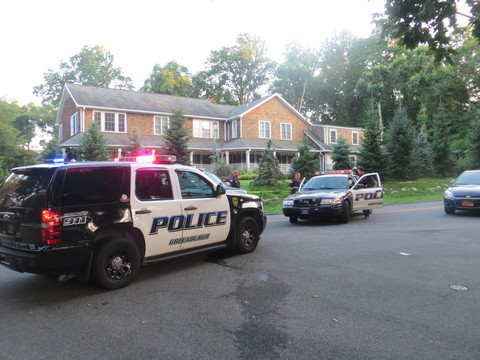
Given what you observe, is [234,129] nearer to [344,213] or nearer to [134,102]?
[134,102]

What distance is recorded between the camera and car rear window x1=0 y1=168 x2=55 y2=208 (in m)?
4.57

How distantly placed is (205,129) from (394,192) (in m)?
18.4

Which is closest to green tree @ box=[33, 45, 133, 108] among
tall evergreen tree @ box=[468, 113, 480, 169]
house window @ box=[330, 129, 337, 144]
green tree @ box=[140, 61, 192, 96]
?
green tree @ box=[140, 61, 192, 96]

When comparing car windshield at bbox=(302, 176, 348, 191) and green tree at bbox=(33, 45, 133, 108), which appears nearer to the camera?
car windshield at bbox=(302, 176, 348, 191)

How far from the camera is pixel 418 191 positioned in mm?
24484

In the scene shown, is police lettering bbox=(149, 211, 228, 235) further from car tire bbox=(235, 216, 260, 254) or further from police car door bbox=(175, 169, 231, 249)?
car tire bbox=(235, 216, 260, 254)

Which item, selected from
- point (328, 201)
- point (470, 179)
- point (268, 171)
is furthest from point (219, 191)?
point (268, 171)

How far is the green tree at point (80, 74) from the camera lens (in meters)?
58.6

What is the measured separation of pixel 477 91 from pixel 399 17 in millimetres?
53001

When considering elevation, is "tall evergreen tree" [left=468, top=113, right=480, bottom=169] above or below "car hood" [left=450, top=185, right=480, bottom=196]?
above

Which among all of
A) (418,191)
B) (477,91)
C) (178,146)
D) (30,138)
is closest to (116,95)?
(178,146)

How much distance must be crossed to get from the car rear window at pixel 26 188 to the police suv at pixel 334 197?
755cm

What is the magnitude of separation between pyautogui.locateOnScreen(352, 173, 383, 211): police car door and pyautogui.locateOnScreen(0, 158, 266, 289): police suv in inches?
273

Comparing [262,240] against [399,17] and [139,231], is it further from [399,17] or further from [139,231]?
[399,17]
